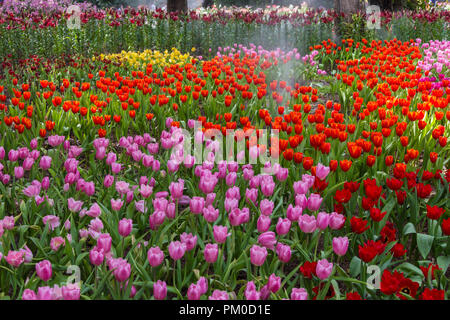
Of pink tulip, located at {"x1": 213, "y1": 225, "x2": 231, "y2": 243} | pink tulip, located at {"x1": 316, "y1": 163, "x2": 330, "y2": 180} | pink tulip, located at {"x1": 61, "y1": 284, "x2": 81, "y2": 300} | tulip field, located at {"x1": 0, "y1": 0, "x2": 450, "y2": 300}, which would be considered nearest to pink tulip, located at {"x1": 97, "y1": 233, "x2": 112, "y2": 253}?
tulip field, located at {"x1": 0, "y1": 0, "x2": 450, "y2": 300}

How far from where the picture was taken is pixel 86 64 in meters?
7.01

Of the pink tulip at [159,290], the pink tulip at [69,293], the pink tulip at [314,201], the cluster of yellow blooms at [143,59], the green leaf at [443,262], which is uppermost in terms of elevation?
the cluster of yellow blooms at [143,59]

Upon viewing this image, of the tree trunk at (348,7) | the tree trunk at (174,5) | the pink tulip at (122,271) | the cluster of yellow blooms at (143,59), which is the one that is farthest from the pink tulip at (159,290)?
the tree trunk at (174,5)

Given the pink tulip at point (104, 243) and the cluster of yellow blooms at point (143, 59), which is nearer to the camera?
the pink tulip at point (104, 243)

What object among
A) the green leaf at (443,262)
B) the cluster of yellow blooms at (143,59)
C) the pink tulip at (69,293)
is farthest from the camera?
the cluster of yellow blooms at (143,59)

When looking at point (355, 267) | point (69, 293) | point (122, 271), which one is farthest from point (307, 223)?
point (69, 293)

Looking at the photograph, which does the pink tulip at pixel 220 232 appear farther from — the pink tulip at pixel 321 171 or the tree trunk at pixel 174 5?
the tree trunk at pixel 174 5

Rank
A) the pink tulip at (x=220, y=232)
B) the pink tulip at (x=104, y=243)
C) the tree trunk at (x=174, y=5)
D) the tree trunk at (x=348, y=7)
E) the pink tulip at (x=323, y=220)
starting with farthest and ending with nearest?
the tree trunk at (x=174, y=5) < the tree trunk at (x=348, y=7) < the pink tulip at (x=323, y=220) < the pink tulip at (x=220, y=232) < the pink tulip at (x=104, y=243)

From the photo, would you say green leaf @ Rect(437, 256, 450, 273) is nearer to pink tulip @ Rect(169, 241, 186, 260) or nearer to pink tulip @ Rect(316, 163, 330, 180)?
pink tulip @ Rect(316, 163, 330, 180)

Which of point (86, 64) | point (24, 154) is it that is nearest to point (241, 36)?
point (86, 64)

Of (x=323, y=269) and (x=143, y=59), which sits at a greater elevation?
(x=143, y=59)

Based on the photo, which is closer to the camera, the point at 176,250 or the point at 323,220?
the point at 176,250

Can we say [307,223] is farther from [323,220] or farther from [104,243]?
[104,243]
